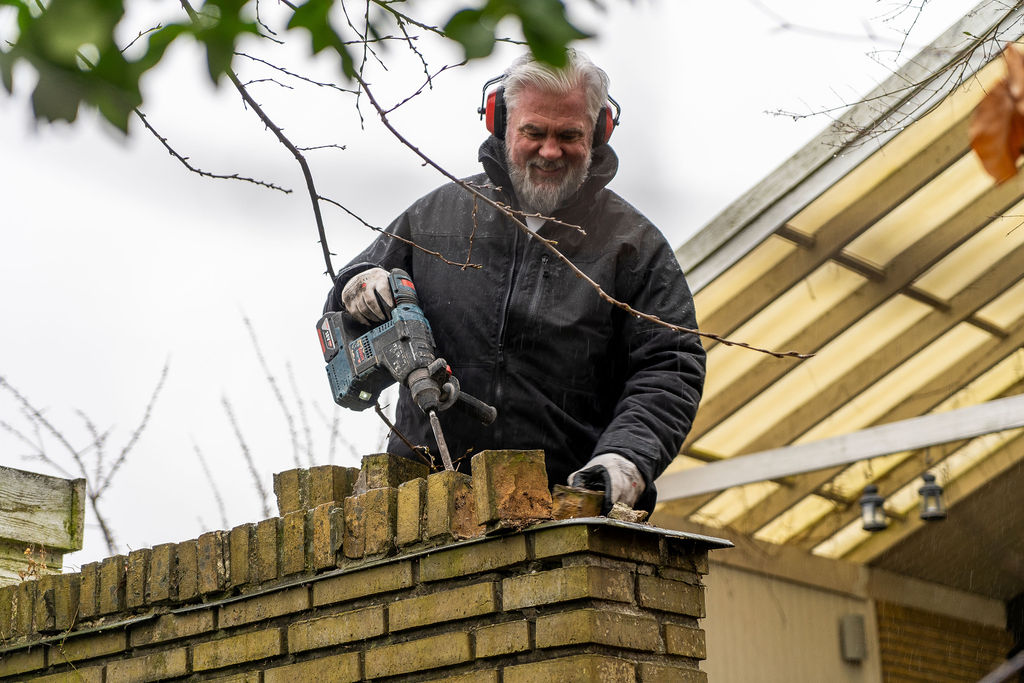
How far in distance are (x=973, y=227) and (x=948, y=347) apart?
1392 mm

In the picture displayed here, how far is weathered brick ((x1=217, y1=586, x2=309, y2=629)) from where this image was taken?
254 cm

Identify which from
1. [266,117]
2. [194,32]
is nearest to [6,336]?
[266,117]

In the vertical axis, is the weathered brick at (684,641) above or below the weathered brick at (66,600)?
below

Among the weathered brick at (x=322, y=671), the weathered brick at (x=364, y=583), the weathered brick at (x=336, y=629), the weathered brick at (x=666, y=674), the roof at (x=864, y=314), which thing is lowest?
the weathered brick at (x=666, y=674)

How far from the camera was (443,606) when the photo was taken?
2.30 metres

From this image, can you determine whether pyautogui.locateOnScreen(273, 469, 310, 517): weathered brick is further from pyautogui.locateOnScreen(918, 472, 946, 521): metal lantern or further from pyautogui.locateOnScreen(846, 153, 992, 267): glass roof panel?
pyautogui.locateOnScreen(918, 472, 946, 521): metal lantern

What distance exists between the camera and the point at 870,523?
7.86m

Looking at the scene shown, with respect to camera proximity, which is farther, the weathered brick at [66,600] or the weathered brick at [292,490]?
Answer: the weathered brick at [66,600]

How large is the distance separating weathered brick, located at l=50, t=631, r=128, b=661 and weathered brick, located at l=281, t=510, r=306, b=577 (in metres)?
0.51

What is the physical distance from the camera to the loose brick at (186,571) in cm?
273

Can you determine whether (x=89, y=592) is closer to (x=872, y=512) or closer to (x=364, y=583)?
(x=364, y=583)

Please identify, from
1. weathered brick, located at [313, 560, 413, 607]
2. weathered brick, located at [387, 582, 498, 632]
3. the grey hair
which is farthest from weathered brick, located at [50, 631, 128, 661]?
the grey hair

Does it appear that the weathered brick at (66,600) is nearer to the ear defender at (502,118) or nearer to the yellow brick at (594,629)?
the yellow brick at (594,629)

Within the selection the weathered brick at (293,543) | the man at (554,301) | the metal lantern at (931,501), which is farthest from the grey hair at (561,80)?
the metal lantern at (931,501)
